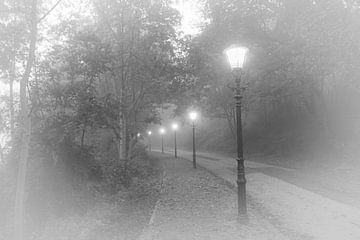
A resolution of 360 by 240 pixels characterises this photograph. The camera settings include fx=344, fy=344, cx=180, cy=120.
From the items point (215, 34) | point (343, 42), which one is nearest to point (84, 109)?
point (343, 42)

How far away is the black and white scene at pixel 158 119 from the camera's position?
994 cm

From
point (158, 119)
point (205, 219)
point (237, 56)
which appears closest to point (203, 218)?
point (205, 219)

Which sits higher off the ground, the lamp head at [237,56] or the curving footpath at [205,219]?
the lamp head at [237,56]

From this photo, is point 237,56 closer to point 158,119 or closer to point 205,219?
point 205,219

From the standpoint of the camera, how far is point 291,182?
51.4 feet

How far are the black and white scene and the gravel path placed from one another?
51mm

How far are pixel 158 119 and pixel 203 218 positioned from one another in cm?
1894

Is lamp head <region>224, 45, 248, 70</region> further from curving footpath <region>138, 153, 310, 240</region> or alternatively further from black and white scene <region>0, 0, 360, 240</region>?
curving footpath <region>138, 153, 310, 240</region>

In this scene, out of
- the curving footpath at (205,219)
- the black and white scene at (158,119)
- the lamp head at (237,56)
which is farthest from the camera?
the black and white scene at (158,119)

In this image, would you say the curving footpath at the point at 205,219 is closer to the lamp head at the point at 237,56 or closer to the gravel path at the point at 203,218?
the gravel path at the point at 203,218

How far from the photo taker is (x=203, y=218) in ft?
33.4

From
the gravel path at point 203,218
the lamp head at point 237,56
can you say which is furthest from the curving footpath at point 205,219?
the lamp head at point 237,56

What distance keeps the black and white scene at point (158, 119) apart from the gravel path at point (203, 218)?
0.05 metres

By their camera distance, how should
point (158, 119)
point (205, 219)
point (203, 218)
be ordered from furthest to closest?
1. point (158, 119)
2. point (203, 218)
3. point (205, 219)
